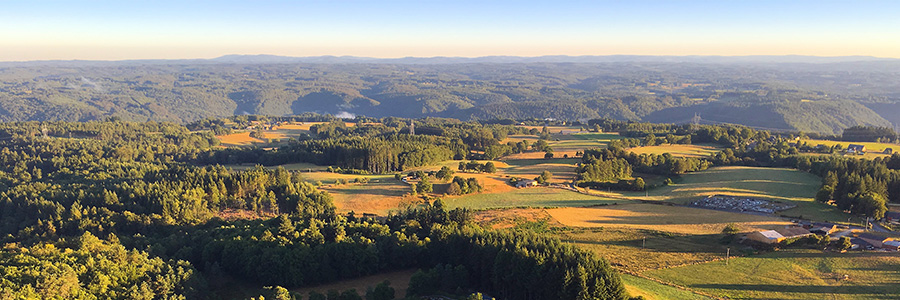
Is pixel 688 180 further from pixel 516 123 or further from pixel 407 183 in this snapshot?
pixel 516 123

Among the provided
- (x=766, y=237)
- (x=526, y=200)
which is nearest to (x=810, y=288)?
(x=766, y=237)

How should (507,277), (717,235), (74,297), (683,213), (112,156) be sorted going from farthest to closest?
1. (112,156)
2. (683,213)
3. (717,235)
4. (507,277)
5. (74,297)

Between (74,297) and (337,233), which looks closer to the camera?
(74,297)

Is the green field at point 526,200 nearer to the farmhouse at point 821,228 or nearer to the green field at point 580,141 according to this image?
the farmhouse at point 821,228

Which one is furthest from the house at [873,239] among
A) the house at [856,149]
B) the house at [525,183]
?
the house at [856,149]

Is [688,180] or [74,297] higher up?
[74,297]

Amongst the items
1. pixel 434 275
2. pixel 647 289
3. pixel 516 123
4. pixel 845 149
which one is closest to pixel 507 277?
pixel 434 275
